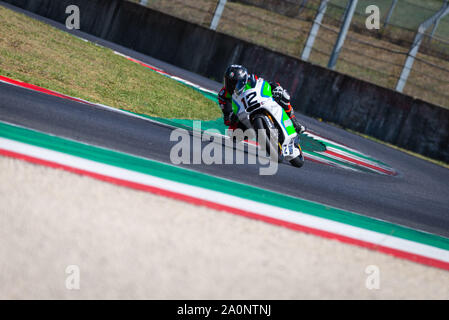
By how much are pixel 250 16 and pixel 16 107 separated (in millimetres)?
13510

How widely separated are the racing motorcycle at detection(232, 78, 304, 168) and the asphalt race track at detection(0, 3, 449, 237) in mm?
298

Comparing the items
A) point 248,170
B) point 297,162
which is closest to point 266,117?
point 297,162

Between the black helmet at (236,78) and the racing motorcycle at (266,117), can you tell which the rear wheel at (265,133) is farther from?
the black helmet at (236,78)

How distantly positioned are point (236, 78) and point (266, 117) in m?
0.62

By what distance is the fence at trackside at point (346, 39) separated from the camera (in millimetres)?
15070

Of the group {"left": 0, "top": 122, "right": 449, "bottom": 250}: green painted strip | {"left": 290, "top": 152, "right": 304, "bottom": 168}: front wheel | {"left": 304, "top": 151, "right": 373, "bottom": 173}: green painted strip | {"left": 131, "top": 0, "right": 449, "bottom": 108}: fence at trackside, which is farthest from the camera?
{"left": 131, "top": 0, "right": 449, "bottom": 108}: fence at trackside

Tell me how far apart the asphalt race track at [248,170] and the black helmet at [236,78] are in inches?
39.3

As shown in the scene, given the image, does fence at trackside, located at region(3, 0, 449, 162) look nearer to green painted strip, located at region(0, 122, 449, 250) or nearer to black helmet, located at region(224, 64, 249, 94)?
black helmet, located at region(224, 64, 249, 94)

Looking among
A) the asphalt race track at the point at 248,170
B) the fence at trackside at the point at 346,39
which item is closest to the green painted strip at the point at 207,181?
the asphalt race track at the point at 248,170

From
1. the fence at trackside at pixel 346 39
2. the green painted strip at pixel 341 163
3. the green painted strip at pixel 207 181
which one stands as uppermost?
the fence at trackside at pixel 346 39

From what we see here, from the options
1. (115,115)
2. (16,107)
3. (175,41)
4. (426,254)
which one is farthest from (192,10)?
(426,254)

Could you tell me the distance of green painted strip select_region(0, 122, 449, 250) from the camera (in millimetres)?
4098

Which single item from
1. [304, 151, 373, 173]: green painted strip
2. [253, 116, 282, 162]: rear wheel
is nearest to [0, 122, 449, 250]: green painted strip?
[253, 116, 282, 162]: rear wheel

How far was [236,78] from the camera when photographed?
6.42 m
